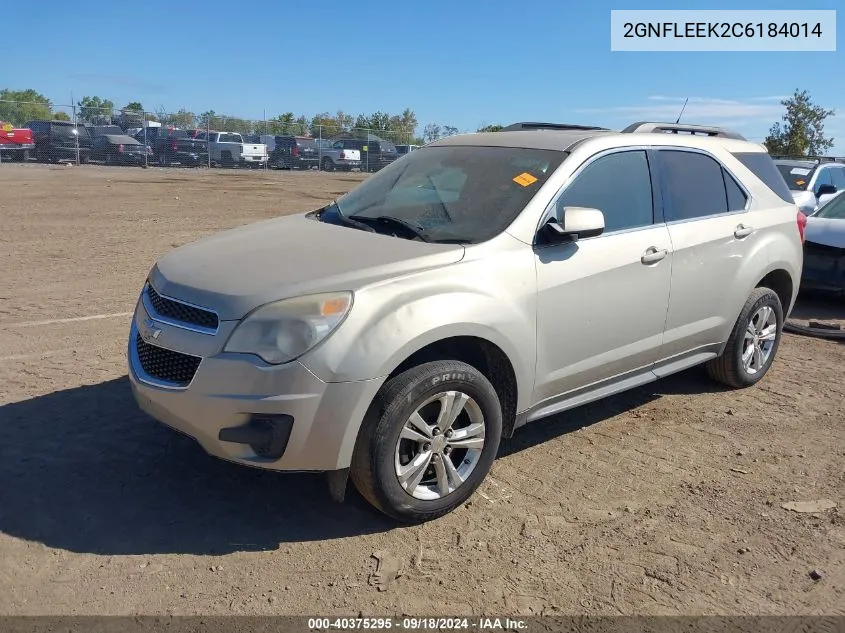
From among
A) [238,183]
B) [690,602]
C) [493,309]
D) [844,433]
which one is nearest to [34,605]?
[493,309]

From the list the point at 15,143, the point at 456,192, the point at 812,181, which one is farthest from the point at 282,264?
the point at 15,143

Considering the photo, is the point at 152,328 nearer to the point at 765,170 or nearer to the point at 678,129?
the point at 678,129

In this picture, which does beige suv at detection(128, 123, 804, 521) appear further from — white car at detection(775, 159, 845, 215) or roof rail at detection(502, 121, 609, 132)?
white car at detection(775, 159, 845, 215)

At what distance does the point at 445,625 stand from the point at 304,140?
3893 centimetres

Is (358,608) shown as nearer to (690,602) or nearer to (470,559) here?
(470,559)

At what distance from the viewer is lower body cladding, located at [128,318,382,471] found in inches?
130

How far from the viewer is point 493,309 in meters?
3.81

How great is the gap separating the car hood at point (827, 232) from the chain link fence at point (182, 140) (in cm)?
2451

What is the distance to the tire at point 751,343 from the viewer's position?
220 inches

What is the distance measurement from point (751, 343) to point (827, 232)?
374 cm

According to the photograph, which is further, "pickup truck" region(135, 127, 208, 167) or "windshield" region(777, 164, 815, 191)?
"pickup truck" region(135, 127, 208, 167)

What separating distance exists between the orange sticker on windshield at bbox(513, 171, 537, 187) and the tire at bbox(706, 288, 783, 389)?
2.16m

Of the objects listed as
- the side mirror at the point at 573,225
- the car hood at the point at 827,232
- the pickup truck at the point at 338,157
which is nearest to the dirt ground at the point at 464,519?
the side mirror at the point at 573,225

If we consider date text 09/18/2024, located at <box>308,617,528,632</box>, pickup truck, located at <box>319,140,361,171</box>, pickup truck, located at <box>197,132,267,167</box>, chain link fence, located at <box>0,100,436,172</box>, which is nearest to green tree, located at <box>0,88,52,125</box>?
chain link fence, located at <box>0,100,436,172</box>
